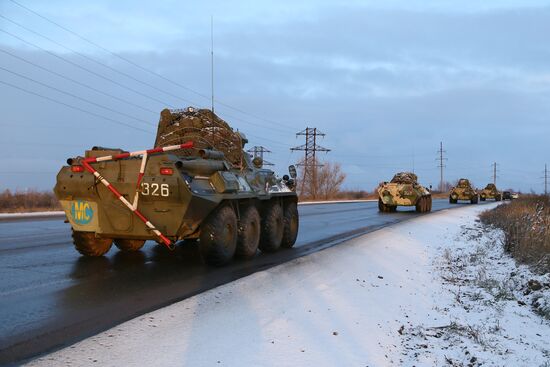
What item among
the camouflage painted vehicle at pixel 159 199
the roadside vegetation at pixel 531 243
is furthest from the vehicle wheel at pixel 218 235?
the roadside vegetation at pixel 531 243

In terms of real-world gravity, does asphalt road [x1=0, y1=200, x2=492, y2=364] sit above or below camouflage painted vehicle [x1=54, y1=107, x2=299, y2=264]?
below

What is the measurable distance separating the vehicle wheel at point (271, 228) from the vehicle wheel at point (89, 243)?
293 centimetres

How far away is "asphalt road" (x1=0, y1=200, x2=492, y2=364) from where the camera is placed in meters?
4.50

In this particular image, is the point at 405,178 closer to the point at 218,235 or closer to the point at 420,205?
the point at 420,205

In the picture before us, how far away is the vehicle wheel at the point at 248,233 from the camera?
8.49 m

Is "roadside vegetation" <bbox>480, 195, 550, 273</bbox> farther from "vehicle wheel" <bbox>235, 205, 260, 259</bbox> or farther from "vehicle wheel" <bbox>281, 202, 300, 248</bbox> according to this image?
"vehicle wheel" <bbox>235, 205, 260, 259</bbox>

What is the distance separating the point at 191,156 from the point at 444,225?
12.5 metres

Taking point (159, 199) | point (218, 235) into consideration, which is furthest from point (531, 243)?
point (159, 199)

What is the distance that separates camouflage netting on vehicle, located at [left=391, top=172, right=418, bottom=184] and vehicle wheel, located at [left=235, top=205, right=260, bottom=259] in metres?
19.6

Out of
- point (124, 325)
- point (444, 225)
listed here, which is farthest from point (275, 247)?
point (444, 225)

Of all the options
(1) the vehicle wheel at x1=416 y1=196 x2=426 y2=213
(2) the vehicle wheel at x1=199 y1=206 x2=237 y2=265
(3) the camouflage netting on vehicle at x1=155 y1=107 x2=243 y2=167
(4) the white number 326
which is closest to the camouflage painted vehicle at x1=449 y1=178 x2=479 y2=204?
(1) the vehicle wheel at x1=416 y1=196 x2=426 y2=213

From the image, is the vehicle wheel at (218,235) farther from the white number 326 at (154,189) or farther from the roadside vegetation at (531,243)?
the roadside vegetation at (531,243)

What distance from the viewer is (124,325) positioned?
462 centimetres

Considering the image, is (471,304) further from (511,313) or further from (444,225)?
(444,225)
